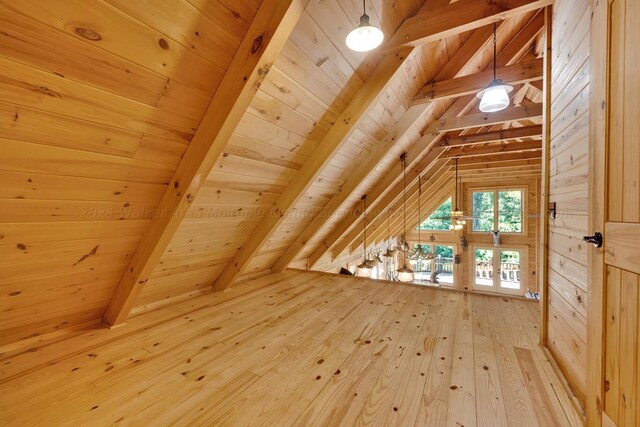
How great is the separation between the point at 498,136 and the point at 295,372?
4.65m

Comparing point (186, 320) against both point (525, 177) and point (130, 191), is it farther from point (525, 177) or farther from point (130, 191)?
point (525, 177)

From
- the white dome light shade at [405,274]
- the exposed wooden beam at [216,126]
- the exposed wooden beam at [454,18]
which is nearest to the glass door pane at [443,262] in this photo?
the white dome light shade at [405,274]

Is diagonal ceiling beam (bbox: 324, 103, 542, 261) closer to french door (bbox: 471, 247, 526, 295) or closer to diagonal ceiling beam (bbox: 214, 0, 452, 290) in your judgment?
diagonal ceiling beam (bbox: 214, 0, 452, 290)

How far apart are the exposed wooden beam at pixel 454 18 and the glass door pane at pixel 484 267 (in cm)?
831

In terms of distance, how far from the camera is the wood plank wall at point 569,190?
1281 mm

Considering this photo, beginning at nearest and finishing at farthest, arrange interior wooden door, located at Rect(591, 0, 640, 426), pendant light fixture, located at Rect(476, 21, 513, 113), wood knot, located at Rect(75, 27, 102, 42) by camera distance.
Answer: interior wooden door, located at Rect(591, 0, 640, 426) → wood knot, located at Rect(75, 27, 102, 42) → pendant light fixture, located at Rect(476, 21, 513, 113)

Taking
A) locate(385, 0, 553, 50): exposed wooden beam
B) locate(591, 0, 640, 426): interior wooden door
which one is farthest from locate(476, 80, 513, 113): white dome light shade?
locate(591, 0, 640, 426): interior wooden door

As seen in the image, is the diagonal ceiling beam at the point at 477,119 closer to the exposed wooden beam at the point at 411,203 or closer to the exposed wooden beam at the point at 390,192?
the exposed wooden beam at the point at 390,192

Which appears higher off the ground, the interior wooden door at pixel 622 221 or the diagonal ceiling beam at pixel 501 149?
→ the diagonal ceiling beam at pixel 501 149

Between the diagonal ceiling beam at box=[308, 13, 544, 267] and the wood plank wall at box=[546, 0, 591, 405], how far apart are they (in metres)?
1.26

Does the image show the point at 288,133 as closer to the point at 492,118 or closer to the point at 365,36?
the point at 365,36

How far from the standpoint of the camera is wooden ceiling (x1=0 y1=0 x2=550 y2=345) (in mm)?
1065

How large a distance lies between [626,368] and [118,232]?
2.56 metres

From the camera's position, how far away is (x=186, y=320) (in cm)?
231
